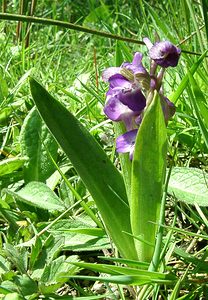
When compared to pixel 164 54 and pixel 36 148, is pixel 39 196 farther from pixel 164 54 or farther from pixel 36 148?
pixel 164 54

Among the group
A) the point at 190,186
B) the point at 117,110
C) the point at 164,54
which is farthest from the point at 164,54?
the point at 190,186

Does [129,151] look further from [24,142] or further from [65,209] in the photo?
[24,142]

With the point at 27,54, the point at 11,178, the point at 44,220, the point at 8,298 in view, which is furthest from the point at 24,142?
the point at 27,54

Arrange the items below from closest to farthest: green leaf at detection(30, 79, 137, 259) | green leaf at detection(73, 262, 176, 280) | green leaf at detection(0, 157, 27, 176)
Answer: green leaf at detection(73, 262, 176, 280) → green leaf at detection(30, 79, 137, 259) → green leaf at detection(0, 157, 27, 176)

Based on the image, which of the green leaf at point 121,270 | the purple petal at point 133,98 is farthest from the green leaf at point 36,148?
the green leaf at point 121,270

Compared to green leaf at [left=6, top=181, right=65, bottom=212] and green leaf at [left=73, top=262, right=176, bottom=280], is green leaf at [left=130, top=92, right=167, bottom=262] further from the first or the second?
green leaf at [left=6, top=181, right=65, bottom=212]

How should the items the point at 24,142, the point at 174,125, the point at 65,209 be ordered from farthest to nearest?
the point at 174,125 → the point at 24,142 → the point at 65,209

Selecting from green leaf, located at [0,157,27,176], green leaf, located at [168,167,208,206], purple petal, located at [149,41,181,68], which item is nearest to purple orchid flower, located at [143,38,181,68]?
purple petal, located at [149,41,181,68]
